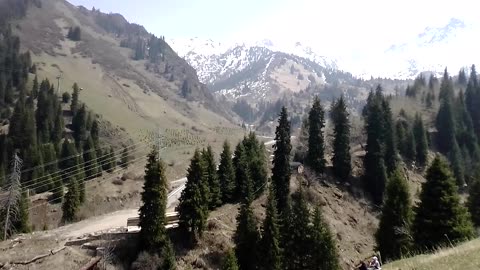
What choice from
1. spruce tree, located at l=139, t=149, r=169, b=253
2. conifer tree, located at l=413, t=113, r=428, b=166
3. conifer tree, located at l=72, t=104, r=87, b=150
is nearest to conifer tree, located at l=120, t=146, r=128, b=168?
conifer tree, located at l=72, t=104, r=87, b=150

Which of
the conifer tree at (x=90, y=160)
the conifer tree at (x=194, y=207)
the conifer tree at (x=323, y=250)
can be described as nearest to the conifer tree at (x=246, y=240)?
the conifer tree at (x=194, y=207)

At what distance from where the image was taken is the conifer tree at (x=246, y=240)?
171 ft

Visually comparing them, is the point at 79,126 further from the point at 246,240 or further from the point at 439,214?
the point at 439,214

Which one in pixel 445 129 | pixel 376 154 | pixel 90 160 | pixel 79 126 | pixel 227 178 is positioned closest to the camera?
pixel 227 178

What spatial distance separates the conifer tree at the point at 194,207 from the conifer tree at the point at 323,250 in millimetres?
14112

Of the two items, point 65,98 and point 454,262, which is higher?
point 65,98

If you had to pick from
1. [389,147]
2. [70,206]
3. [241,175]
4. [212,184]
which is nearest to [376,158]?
[389,147]

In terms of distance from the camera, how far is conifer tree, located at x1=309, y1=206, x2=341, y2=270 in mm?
49625

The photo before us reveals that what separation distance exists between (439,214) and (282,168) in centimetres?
2949

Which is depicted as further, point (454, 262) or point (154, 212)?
point (154, 212)

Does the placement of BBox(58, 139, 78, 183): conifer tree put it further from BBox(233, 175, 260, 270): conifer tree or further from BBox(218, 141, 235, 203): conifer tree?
BBox(233, 175, 260, 270): conifer tree

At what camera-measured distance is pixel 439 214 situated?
138ft

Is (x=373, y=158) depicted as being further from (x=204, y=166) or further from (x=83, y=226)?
(x=83, y=226)

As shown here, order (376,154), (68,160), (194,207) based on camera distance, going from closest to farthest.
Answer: (194,207)
(376,154)
(68,160)
